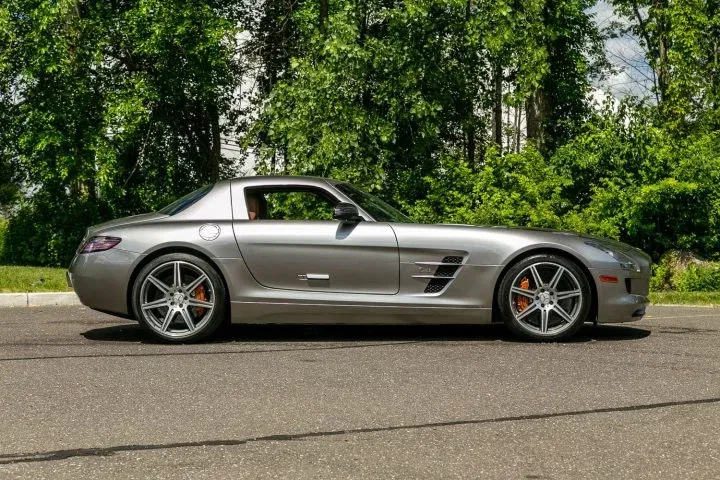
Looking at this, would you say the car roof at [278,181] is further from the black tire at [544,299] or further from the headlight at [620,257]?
the headlight at [620,257]

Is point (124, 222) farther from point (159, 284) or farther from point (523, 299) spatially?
point (523, 299)

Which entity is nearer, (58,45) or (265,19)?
(58,45)

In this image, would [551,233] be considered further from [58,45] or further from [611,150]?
[58,45]

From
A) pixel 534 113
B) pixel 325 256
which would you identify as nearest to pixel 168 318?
pixel 325 256

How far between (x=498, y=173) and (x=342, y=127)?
8.86ft

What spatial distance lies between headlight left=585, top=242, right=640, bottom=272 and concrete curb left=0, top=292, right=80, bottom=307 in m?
5.98

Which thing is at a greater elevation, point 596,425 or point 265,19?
point 265,19

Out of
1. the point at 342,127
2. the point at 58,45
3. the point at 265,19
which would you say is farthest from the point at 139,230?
the point at 265,19

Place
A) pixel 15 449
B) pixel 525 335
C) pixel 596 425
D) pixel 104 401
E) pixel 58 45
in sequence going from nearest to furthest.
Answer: pixel 15 449, pixel 596 425, pixel 104 401, pixel 525 335, pixel 58 45

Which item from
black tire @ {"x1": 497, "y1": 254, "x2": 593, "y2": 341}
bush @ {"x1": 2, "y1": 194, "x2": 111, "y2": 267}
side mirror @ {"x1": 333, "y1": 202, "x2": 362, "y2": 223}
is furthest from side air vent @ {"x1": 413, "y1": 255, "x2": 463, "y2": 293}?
bush @ {"x1": 2, "y1": 194, "x2": 111, "y2": 267}

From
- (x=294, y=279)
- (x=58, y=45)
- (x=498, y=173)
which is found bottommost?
(x=294, y=279)

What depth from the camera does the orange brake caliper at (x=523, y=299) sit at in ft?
28.1

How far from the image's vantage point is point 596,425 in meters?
5.46

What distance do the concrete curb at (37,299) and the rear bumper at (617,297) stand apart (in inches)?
237
